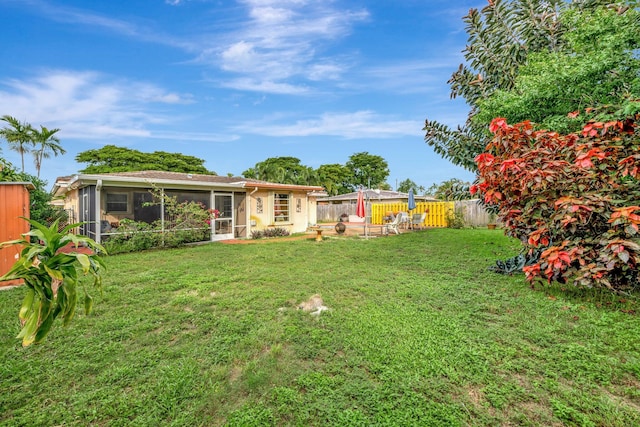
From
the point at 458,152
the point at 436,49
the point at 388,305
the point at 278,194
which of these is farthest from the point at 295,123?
the point at 388,305

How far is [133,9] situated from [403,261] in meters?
11.2

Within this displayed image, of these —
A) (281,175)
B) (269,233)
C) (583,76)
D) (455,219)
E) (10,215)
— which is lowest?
(269,233)

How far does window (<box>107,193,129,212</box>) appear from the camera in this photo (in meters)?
10.1

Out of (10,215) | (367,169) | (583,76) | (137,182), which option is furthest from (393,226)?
(367,169)

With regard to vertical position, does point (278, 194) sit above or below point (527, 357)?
above

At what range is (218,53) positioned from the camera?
1148 cm

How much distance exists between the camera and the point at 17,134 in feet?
69.3

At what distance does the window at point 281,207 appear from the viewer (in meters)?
14.4

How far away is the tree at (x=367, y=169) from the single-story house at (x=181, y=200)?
3678 centimetres

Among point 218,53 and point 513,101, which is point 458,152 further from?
point 218,53

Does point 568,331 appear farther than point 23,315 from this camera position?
Yes

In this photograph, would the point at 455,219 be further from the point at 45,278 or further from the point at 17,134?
the point at 17,134

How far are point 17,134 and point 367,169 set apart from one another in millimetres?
44099

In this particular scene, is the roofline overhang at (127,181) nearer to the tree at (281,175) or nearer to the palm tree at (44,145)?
the tree at (281,175)
